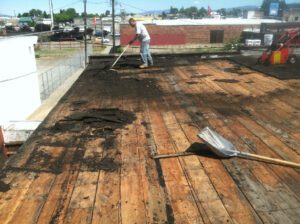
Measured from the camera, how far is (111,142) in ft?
14.6

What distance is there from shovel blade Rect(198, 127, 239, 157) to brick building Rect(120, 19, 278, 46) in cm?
3644

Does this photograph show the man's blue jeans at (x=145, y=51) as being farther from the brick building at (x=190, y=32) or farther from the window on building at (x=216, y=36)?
the window on building at (x=216, y=36)

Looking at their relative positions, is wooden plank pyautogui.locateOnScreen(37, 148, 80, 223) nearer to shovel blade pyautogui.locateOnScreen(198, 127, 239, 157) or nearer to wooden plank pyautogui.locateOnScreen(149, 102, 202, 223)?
wooden plank pyautogui.locateOnScreen(149, 102, 202, 223)

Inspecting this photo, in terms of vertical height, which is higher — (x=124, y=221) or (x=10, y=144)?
(x=124, y=221)

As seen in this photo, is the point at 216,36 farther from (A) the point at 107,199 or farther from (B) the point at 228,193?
(A) the point at 107,199

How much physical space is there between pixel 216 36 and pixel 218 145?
40.4m

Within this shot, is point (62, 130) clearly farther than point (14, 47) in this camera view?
No

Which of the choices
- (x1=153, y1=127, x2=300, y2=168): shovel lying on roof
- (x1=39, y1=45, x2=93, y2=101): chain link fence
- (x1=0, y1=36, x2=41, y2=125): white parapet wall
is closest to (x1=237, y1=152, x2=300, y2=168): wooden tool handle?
(x1=153, y1=127, x2=300, y2=168): shovel lying on roof

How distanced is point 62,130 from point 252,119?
9.84ft

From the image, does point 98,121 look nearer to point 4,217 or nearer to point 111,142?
point 111,142

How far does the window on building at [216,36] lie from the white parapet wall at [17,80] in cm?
2976

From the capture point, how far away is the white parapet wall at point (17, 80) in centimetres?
1362

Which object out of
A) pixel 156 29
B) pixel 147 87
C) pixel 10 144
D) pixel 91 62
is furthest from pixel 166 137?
pixel 156 29

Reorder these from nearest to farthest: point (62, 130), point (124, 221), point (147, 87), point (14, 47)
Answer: point (124, 221) → point (62, 130) → point (147, 87) → point (14, 47)
